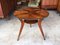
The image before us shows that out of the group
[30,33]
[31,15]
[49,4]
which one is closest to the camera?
[31,15]

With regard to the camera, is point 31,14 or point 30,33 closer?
point 31,14

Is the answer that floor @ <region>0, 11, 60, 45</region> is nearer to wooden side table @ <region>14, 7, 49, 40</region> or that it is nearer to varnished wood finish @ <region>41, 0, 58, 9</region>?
wooden side table @ <region>14, 7, 49, 40</region>

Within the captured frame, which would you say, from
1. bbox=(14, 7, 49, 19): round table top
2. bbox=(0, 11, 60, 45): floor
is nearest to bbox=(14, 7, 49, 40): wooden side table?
bbox=(14, 7, 49, 19): round table top

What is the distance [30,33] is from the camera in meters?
2.38

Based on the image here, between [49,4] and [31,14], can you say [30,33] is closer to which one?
[31,14]

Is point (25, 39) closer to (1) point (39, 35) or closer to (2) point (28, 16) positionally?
(1) point (39, 35)

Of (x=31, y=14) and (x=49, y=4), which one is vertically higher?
(x=31, y=14)

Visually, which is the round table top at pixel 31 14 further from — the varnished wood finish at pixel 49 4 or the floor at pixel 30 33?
the varnished wood finish at pixel 49 4

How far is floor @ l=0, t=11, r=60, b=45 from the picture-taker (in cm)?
213

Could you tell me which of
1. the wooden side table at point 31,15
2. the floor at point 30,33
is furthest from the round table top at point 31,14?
the floor at point 30,33

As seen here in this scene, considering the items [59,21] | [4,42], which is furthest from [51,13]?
[4,42]

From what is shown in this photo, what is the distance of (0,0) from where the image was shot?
2.39 metres

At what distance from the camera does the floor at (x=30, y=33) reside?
213 cm

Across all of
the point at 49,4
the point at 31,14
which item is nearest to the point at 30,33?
the point at 31,14
